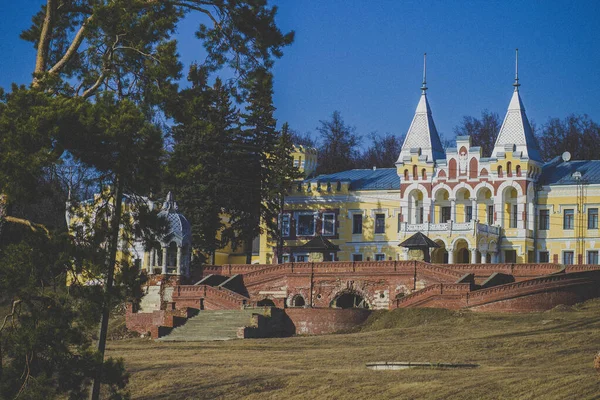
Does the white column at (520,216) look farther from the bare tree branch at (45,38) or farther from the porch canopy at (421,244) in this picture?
the bare tree branch at (45,38)

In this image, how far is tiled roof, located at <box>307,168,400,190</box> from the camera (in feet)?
233

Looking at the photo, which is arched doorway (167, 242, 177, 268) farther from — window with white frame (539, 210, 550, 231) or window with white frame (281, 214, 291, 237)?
window with white frame (539, 210, 550, 231)

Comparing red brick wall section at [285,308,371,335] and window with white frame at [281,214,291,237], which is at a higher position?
window with white frame at [281,214,291,237]

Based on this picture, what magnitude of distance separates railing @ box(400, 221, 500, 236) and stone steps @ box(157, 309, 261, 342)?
54.4ft

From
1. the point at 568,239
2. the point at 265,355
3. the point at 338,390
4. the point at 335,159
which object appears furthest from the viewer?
the point at 335,159

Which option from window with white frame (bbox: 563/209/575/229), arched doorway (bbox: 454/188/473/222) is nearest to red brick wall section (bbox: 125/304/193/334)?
arched doorway (bbox: 454/188/473/222)

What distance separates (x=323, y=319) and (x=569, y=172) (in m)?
21.5

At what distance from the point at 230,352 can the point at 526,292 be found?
13.3 metres

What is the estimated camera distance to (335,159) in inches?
3780

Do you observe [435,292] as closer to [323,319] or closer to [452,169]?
[323,319]

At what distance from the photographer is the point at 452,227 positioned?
65.0 meters

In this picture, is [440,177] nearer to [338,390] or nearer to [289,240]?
[289,240]

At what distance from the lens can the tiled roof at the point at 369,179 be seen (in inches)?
2793

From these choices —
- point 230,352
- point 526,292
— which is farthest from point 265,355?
point 526,292
